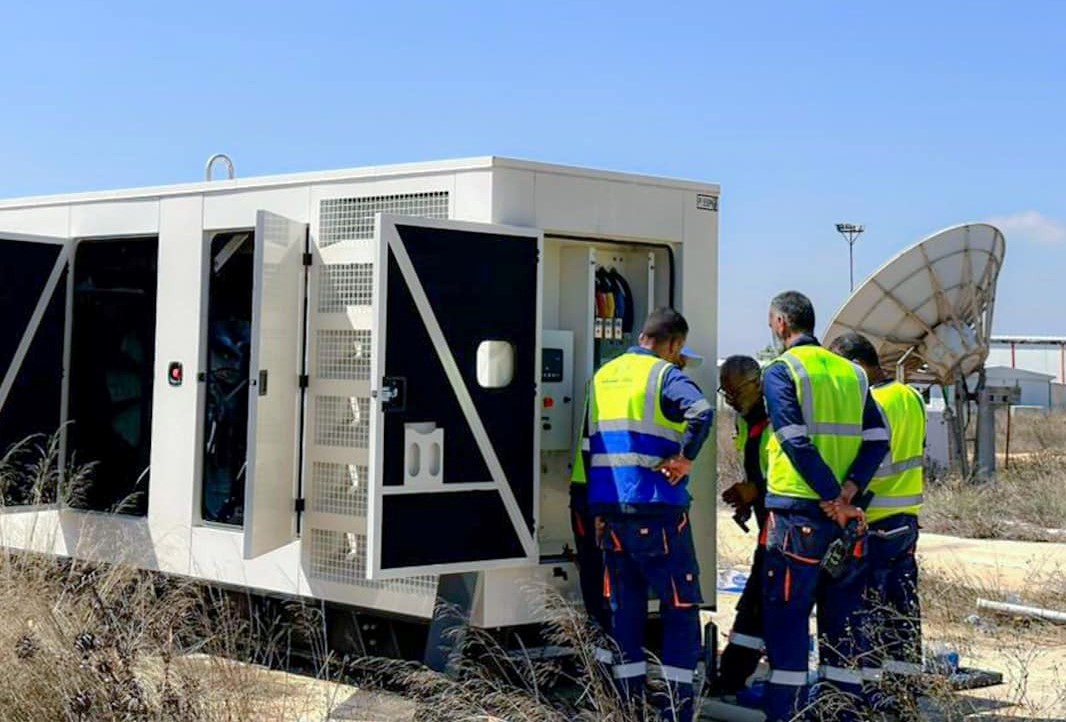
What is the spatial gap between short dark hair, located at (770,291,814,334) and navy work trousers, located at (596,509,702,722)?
1.07m

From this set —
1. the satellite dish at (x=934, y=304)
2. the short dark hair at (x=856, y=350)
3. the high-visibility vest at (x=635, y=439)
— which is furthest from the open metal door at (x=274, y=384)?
the satellite dish at (x=934, y=304)

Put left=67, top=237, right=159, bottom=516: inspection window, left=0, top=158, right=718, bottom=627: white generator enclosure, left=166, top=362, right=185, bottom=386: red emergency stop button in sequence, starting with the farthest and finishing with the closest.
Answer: left=67, top=237, right=159, bottom=516: inspection window < left=166, top=362, right=185, bottom=386: red emergency stop button < left=0, top=158, right=718, bottom=627: white generator enclosure

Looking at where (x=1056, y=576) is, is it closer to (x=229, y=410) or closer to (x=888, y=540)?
(x=888, y=540)

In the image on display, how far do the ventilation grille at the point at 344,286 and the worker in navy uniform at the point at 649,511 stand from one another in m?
1.44

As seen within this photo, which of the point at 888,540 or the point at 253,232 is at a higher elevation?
the point at 253,232

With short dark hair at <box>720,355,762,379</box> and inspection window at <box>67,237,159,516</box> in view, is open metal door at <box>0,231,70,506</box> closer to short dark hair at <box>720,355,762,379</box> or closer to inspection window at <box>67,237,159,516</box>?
inspection window at <box>67,237,159,516</box>

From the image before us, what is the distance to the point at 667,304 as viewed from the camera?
23.9ft

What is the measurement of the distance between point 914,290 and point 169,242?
9692mm

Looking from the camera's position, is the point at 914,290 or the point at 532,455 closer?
the point at 532,455

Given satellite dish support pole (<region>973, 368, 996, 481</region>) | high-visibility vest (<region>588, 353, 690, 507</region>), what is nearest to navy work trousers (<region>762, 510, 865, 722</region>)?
high-visibility vest (<region>588, 353, 690, 507</region>)

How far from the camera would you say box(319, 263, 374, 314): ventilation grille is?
22.5ft

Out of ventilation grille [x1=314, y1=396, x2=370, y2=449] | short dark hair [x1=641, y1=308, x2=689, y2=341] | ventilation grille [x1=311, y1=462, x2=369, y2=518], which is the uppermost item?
short dark hair [x1=641, y1=308, x2=689, y2=341]

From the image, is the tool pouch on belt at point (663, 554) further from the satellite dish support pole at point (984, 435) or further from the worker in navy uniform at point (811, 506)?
the satellite dish support pole at point (984, 435)

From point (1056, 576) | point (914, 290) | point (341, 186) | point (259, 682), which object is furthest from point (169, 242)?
point (914, 290)
